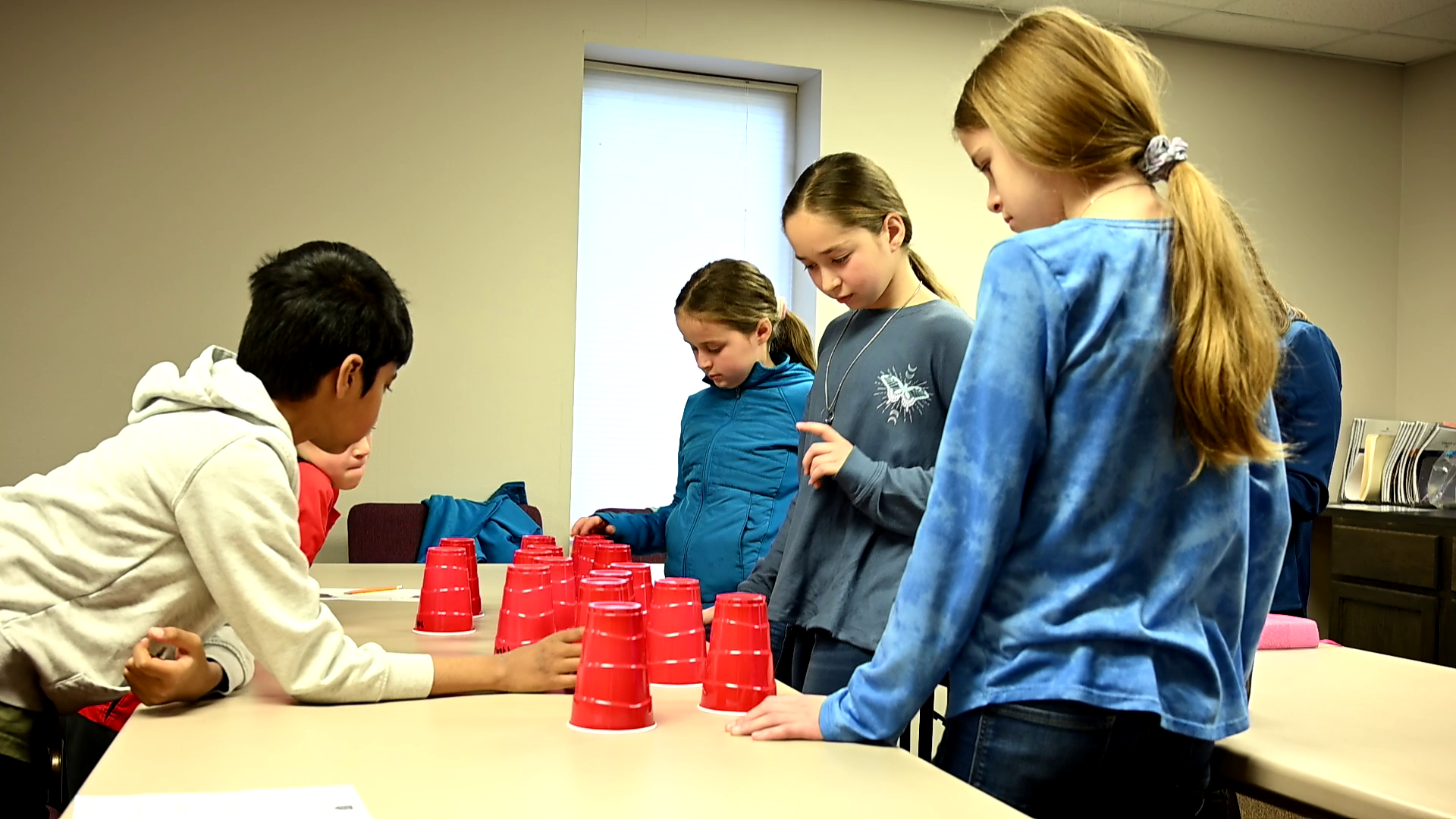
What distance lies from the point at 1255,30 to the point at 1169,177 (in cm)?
476

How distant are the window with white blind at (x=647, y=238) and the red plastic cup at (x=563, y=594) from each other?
9.90ft

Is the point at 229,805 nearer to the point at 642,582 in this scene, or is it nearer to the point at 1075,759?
the point at 1075,759

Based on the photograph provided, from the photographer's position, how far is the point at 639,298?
487 centimetres

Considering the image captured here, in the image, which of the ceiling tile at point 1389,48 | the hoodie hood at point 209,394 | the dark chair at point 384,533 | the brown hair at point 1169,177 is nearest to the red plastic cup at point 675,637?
the hoodie hood at point 209,394

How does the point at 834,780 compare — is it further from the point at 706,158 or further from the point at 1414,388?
the point at 1414,388

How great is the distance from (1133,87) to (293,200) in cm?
369

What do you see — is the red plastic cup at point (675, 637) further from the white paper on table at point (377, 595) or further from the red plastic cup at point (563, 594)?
the white paper on table at point (377, 595)

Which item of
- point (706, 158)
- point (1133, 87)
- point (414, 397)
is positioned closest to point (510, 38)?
point (706, 158)

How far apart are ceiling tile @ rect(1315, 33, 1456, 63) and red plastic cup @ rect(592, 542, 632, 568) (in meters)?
4.91

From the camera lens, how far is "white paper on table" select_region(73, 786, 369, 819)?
37.3 inches

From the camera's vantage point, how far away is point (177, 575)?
1352 millimetres

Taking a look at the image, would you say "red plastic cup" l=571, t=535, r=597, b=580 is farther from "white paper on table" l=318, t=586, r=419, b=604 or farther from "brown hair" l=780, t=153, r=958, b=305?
"brown hair" l=780, t=153, r=958, b=305

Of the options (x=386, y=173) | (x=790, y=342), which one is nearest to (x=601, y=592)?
(x=790, y=342)

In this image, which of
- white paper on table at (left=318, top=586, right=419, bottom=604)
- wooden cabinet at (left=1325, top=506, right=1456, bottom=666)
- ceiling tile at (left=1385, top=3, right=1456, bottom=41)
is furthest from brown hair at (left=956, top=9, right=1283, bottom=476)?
ceiling tile at (left=1385, top=3, right=1456, bottom=41)
